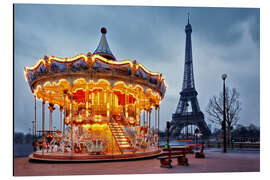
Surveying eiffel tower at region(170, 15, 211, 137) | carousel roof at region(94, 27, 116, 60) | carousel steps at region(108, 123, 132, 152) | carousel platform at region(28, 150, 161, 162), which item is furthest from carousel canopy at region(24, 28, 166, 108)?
eiffel tower at region(170, 15, 211, 137)

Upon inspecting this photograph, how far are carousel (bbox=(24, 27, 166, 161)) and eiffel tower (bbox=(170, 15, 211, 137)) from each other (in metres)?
20.9

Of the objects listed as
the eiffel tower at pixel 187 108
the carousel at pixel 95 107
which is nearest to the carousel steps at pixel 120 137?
the carousel at pixel 95 107

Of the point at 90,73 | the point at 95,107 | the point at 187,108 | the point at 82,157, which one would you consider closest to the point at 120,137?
the point at 82,157

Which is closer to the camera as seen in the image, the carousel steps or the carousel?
the carousel

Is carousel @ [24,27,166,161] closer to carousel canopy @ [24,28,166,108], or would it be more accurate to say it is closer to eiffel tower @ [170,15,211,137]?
carousel canopy @ [24,28,166,108]

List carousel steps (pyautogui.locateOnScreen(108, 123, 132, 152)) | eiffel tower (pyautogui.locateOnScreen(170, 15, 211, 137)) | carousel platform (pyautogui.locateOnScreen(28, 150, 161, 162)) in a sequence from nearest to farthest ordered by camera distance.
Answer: carousel platform (pyautogui.locateOnScreen(28, 150, 161, 162))
carousel steps (pyautogui.locateOnScreen(108, 123, 132, 152))
eiffel tower (pyautogui.locateOnScreen(170, 15, 211, 137))

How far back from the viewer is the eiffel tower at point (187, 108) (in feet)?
112

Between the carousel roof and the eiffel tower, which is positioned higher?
the carousel roof

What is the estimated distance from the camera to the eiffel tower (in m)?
34.1

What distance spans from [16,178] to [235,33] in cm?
1023

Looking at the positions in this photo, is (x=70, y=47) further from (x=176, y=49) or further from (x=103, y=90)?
(x=176, y=49)

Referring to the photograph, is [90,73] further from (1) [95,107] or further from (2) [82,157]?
(2) [82,157]

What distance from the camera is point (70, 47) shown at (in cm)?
1052
